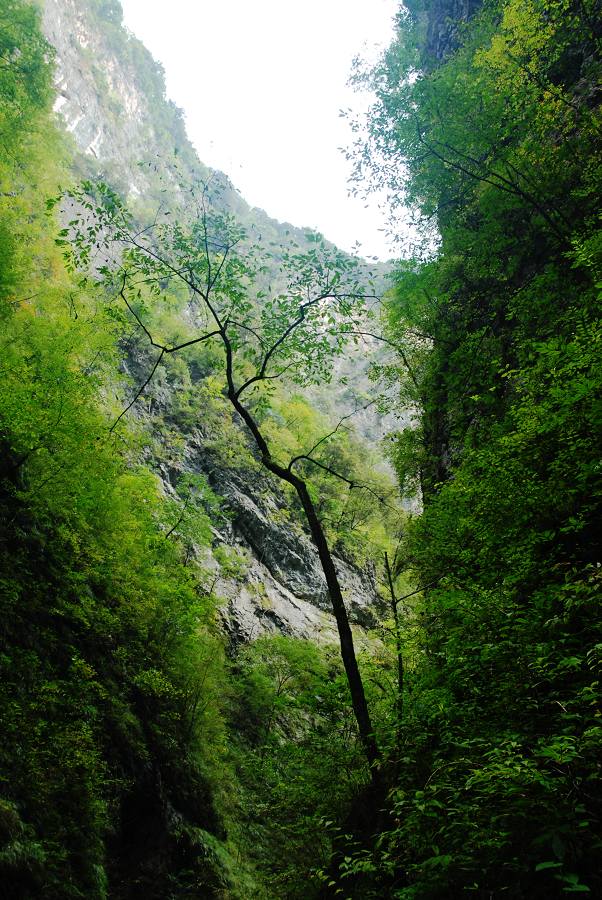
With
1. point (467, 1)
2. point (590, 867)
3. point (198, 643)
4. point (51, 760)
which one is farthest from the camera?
point (467, 1)

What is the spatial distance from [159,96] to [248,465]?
271ft

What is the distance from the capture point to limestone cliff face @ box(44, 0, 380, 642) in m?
24.6

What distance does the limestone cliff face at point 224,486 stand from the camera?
24647mm

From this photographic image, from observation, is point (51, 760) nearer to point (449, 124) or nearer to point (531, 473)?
point (531, 473)

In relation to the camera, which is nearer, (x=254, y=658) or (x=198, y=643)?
(x=198, y=643)

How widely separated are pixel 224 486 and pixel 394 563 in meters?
19.4

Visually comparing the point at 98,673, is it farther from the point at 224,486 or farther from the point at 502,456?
the point at 224,486

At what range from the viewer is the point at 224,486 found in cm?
2917

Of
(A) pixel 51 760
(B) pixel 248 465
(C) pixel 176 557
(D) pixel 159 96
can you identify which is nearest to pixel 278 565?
(B) pixel 248 465

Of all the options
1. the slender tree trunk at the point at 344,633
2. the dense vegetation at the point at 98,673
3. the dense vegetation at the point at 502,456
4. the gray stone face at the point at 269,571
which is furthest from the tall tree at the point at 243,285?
the gray stone face at the point at 269,571

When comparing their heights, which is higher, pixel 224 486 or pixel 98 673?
pixel 224 486

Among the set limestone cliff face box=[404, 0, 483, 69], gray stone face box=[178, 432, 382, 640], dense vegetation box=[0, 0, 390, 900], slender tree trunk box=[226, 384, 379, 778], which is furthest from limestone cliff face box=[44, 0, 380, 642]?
limestone cliff face box=[404, 0, 483, 69]

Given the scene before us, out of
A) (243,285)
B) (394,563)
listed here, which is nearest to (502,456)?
A: (243,285)

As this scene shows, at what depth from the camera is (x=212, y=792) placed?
1164 cm
